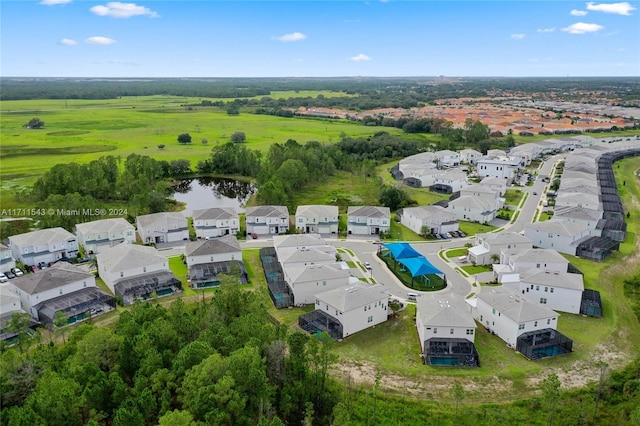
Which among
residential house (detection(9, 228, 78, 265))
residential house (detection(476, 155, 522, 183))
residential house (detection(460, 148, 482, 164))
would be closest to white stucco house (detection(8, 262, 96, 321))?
residential house (detection(9, 228, 78, 265))

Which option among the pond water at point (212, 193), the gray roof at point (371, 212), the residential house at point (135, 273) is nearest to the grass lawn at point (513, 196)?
the gray roof at point (371, 212)

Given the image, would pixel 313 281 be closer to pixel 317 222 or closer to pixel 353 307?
pixel 353 307

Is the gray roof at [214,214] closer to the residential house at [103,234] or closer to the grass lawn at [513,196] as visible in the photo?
the residential house at [103,234]

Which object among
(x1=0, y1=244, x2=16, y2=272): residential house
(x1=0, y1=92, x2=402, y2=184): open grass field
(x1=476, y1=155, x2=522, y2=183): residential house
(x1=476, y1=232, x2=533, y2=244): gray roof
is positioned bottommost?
(x1=0, y1=244, x2=16, y2=272): residential house

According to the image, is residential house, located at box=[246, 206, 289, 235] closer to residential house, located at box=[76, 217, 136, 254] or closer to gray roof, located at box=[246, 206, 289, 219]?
gray roof, located at box=[246, 206, 289, 219]

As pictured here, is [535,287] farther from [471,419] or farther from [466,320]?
[471,419]
